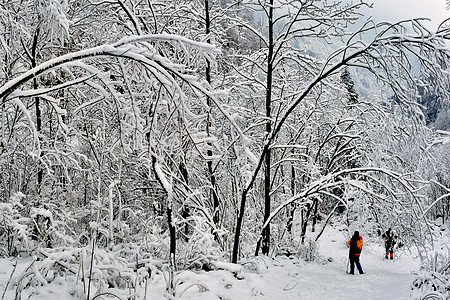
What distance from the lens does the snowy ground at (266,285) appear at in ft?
10.6

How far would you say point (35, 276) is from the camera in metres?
2.99

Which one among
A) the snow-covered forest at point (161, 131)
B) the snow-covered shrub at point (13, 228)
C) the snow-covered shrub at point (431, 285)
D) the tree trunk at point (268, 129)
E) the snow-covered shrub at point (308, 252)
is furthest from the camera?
the snow-covered shrub at point (308, 252)

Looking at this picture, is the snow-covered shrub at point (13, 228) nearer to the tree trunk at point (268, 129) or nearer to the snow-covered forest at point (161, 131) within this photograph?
the snow-covered forest at point (161, 131)

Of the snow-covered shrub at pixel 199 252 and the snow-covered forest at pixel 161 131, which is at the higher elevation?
the snow-covered forest at pixel 161 131

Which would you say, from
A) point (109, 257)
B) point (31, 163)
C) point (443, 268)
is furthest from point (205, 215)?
point (443, 268)

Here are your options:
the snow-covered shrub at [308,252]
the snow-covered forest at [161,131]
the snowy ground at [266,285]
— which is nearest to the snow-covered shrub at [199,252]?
the snow-covered forest at [161,131]

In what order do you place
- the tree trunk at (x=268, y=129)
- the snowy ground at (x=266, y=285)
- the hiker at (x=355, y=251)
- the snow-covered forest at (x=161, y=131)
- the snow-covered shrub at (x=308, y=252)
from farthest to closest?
1. the snow-covered shrub at (x=308, y=252)
2. the hiker at (x=355, y=251)
3. the tree trunk at (x=268, y=129)
4. the snowy ground at (x=266, y=285)
5. the snow-covered forest at (x=161, y=131)

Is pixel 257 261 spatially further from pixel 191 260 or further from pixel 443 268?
pixel 443 268

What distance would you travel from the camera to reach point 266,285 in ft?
16.5

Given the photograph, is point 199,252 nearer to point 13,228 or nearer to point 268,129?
point 13,228

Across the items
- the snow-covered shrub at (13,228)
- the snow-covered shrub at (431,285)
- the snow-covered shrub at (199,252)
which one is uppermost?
the snow-covered shrub at (13,228)

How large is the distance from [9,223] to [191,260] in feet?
8.16

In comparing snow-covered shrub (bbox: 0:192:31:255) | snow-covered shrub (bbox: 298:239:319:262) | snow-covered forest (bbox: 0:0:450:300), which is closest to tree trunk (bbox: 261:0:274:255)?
snow-covered forest (bbox: 0:0:450:300)

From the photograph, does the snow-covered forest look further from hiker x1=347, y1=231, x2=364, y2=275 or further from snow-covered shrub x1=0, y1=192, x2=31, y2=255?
hiker x1=347, y1=231, x2=364, y2=275
